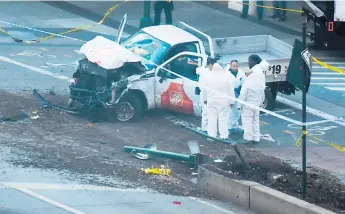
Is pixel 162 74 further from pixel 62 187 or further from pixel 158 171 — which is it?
pixel 62 187

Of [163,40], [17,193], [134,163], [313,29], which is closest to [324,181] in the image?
[134,163]

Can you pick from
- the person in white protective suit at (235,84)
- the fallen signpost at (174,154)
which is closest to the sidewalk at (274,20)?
the person in white protective suit at (235,84)

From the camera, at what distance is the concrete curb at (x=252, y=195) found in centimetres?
1228

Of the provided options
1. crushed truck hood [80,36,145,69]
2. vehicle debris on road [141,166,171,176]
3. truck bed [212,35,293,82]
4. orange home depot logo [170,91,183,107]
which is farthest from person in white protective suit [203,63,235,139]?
truck bed [212,35,293,82]

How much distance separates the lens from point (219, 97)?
658 inches

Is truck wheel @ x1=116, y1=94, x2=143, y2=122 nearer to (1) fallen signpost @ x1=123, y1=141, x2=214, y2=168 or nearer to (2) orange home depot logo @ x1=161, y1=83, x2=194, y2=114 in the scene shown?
(2) orange home depot logo @ x1=161, y1=83, x2=194, y2=114

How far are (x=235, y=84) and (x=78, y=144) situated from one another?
136 inches

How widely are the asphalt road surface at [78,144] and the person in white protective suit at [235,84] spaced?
28.3 inches

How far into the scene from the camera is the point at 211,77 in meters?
16.8

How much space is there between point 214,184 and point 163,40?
19.0 ft

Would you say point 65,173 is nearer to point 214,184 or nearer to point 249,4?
point 214,184

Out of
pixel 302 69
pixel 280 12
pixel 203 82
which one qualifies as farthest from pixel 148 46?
pixel 280 12

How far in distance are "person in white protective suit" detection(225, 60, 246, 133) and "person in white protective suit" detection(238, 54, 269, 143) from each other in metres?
0.59

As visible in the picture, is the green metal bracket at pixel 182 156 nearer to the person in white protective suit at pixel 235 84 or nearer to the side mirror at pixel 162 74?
the person in white protective suit at pixel 235 84
